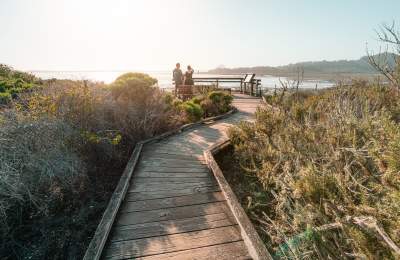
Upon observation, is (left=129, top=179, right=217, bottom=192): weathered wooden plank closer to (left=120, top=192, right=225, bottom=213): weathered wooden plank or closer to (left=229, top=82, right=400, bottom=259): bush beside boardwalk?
(left=120, top=192, right=225, bottom=213): weathered wooden plank

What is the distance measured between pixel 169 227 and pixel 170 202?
610mm

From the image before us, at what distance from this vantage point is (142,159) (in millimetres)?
5422

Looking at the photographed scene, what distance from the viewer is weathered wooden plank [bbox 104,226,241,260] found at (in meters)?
2.76

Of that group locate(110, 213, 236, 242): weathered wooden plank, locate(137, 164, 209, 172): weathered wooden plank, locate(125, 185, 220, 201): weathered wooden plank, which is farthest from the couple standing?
locate(110, 213, 236, 242): weathered wooden plank

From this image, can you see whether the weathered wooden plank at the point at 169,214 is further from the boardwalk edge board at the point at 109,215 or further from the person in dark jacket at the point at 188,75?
the person in dark jacket at the point at 188,75

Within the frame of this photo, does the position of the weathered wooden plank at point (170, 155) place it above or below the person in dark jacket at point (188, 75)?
below

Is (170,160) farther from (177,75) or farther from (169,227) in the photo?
(177,75)

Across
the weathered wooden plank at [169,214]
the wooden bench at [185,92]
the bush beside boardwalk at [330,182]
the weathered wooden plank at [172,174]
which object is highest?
the wooden bench at [185,92]

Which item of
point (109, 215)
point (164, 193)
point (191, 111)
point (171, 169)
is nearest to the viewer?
point (109, 215)

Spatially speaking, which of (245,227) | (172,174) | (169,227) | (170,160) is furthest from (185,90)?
(245,227)

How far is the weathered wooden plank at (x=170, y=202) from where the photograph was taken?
3.62 m

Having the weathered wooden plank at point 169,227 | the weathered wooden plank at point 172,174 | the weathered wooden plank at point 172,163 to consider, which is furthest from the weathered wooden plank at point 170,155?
the weathered wooden plank at point 169,227

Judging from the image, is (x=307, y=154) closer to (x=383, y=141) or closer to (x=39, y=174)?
(x=383, y=141)

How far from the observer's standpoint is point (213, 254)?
277cm
